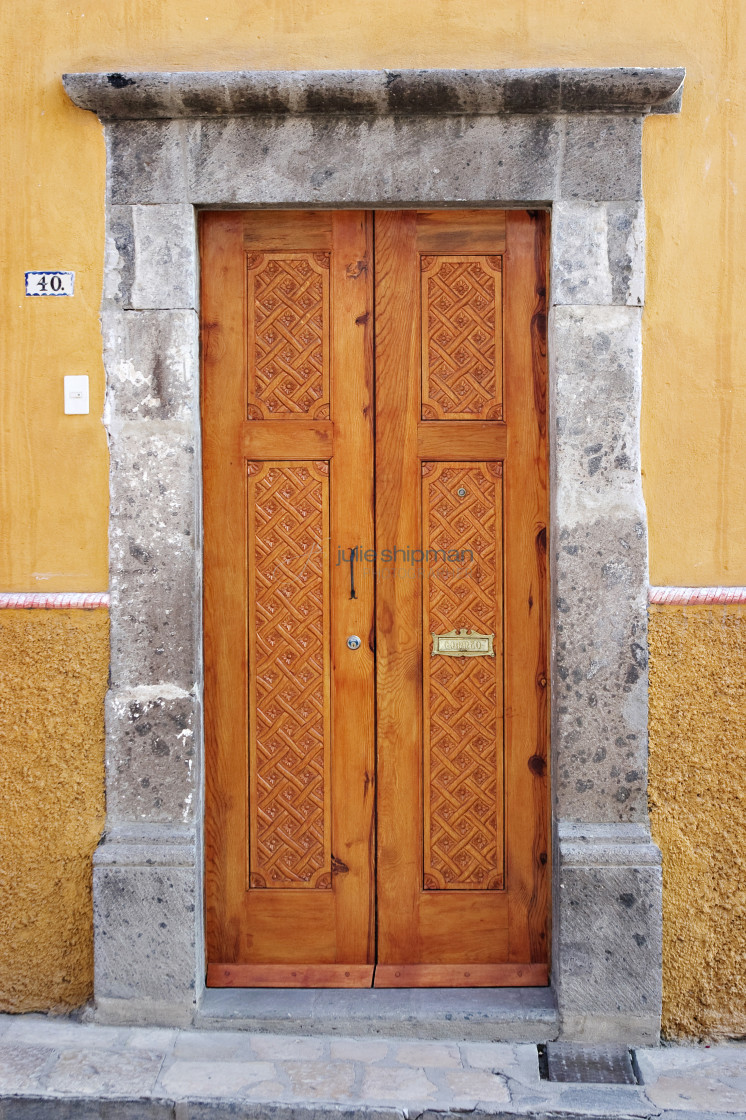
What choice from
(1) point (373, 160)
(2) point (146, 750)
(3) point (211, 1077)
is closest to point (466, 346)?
(1) point (373, 160)

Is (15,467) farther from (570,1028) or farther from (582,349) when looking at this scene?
(570,1028)

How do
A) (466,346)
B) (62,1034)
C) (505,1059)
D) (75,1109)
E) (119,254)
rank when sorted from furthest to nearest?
(466,346), (119,254), (62,1034), (505,1059), (75,1109)

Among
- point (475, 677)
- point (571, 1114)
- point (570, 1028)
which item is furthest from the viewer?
point (475, 677)

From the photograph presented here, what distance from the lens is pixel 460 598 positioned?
3.22 m

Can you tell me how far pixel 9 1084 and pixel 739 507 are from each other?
3.15 m

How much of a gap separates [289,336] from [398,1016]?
251cm

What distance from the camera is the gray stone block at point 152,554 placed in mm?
3107

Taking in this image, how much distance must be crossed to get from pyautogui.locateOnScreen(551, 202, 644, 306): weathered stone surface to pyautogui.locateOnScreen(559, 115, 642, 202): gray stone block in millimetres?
A: 60

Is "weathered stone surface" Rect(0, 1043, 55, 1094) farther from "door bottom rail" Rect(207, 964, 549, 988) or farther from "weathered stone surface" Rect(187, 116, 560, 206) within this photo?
"weathered stone surface" Rect(187, 116, 560, 206)

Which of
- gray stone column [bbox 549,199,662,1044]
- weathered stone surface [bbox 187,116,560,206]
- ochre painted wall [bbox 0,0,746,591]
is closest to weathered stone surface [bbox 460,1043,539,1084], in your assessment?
gray stone column [bbox 549,199,662,1044]

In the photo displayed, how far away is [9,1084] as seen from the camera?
2.72 m

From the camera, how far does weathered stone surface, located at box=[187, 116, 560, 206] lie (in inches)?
120

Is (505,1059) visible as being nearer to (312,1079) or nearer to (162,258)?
(312,1079)

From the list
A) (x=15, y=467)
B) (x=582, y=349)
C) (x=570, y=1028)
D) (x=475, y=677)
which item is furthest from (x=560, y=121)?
(x=570, y=1028)
